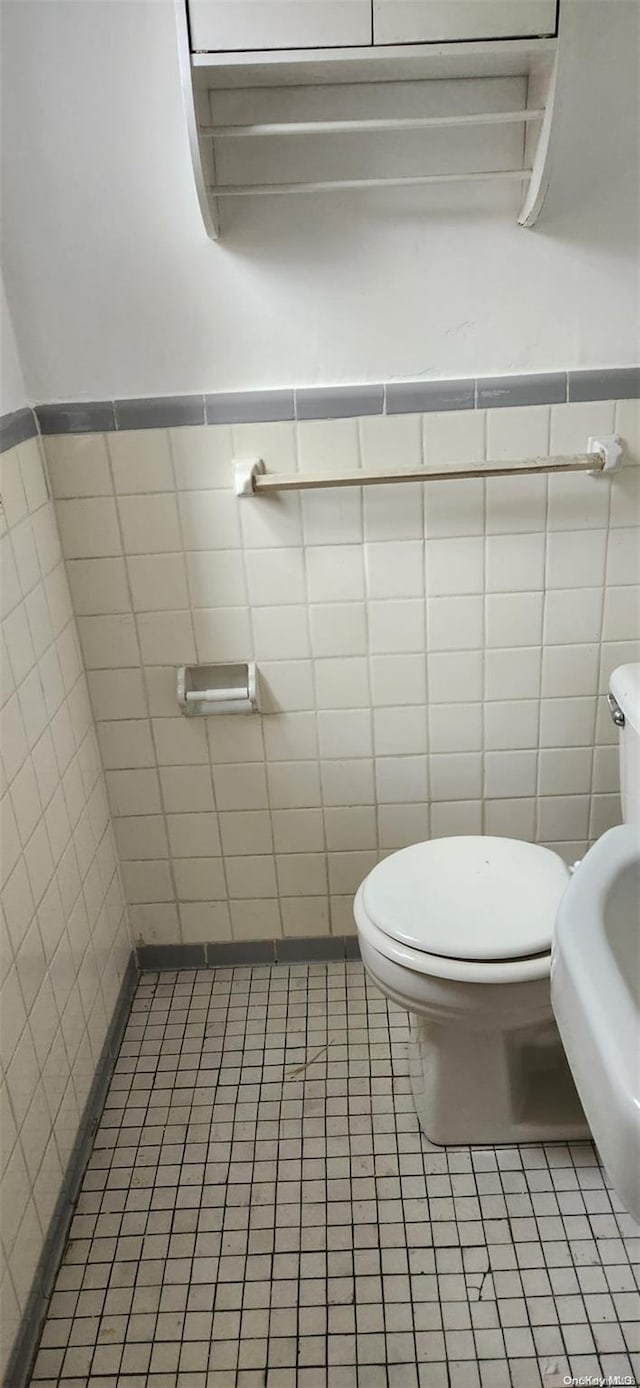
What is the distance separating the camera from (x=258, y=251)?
55.8 inches

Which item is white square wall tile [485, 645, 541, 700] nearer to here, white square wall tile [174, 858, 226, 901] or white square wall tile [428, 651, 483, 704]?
white square wall tile [428, 651, 483, 704]

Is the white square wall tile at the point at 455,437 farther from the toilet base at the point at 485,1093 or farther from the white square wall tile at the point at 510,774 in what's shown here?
the toilet base at the point at 485,1093

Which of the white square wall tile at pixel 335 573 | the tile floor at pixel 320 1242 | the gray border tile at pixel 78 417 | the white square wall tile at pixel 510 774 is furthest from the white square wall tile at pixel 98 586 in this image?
the tile floor at pixel 320 1242

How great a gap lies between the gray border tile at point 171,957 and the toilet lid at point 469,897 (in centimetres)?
63

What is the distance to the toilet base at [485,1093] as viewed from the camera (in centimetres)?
145

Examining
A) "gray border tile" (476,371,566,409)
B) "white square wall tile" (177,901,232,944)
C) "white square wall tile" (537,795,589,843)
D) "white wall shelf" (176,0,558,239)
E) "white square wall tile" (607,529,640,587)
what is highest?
"white wall shelf" (176,0,558,239)

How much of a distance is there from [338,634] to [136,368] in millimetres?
565

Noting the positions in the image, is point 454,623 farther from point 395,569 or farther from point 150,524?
point 150,524

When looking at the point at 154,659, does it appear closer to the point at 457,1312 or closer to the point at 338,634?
the point at 338,634

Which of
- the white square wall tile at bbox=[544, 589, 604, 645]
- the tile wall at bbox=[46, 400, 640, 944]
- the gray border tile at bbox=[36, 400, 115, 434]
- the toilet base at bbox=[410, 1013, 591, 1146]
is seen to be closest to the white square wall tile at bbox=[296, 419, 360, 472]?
the tile wall at bbox=[46, 400, 640, 944]

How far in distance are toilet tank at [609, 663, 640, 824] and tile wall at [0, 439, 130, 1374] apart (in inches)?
36.2

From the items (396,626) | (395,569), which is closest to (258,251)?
(395,569)

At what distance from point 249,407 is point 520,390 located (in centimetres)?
45

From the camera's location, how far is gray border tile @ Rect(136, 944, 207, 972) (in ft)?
6.38
